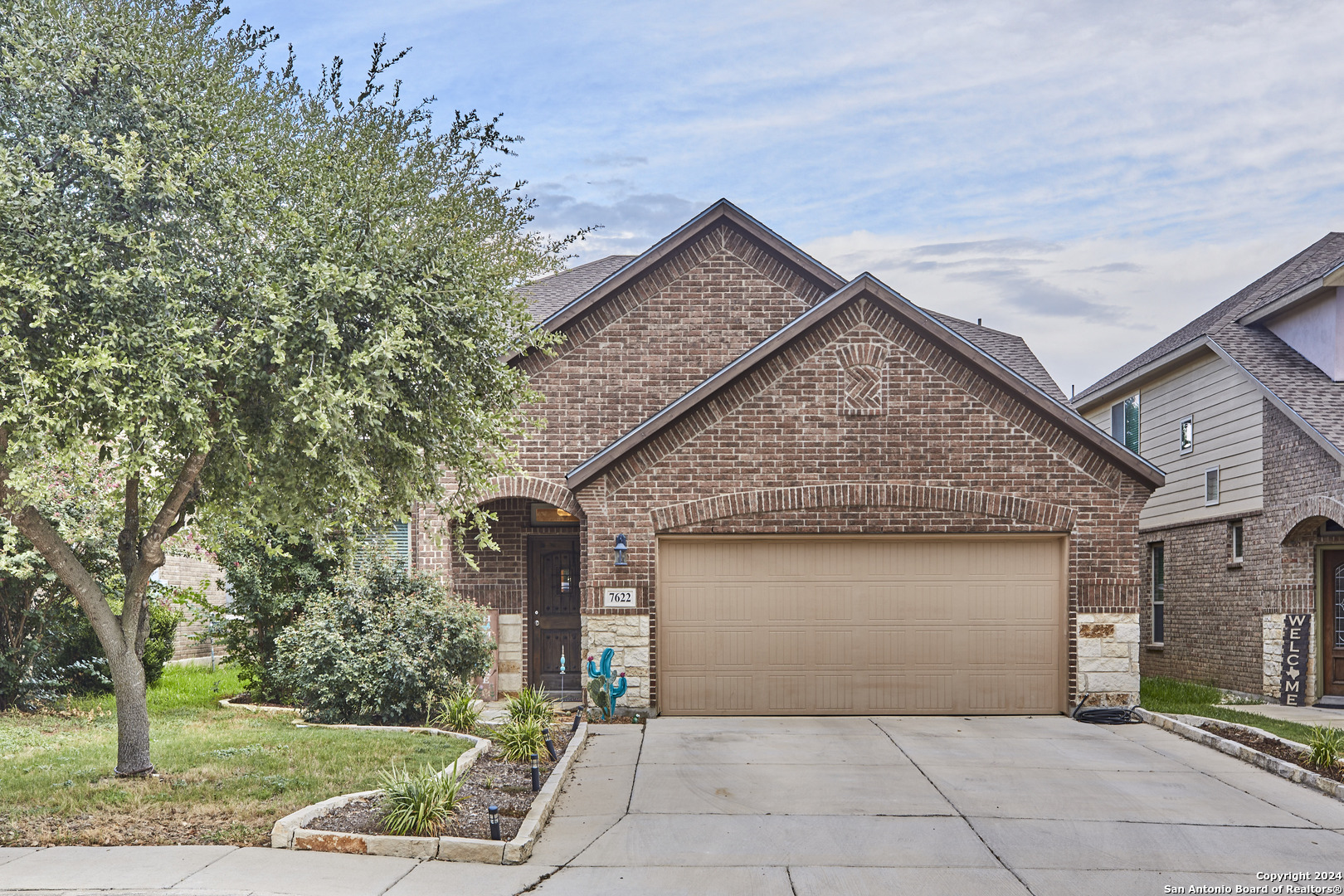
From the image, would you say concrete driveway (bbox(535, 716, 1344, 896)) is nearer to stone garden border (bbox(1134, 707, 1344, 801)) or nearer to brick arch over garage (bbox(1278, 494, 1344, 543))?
stone garden border (bbox(1134, 707, 1344, 801))

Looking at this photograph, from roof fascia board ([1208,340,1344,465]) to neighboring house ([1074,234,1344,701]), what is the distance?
0.07 feet

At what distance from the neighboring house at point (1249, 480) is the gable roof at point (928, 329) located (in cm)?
361

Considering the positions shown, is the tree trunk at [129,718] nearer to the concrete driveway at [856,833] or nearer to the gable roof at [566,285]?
the concrete driveway at [856,833]

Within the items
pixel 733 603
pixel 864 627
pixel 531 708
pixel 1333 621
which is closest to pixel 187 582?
pixel 531 708

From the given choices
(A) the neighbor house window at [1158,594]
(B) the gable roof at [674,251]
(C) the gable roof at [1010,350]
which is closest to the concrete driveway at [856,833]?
(B) the gable roof at [674,251]

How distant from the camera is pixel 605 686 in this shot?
575 inches

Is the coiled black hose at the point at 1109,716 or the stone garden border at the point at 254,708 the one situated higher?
the coiled black hose at the point at 1109,716

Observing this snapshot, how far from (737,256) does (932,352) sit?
4.27m

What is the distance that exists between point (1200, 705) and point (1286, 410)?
4.76 metres

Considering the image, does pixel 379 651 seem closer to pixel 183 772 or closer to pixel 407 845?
pixel 183 772

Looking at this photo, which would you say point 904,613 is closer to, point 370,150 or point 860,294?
point 860,294

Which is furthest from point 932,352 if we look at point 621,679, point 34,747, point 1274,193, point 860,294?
point 34,747

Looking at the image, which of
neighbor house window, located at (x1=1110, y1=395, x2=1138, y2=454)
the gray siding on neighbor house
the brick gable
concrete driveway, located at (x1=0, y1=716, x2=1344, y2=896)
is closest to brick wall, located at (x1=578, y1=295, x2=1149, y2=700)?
the brick gable

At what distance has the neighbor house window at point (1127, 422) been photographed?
2333 cm
